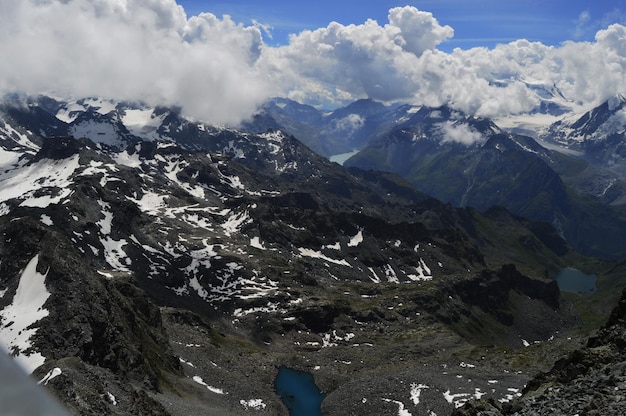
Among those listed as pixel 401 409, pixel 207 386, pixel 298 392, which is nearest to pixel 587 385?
pixel 401 409

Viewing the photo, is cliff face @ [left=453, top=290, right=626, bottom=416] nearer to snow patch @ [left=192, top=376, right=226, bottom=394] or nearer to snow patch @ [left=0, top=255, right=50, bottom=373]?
snow patch @ [left=0, top=255, right=50, bottom=373]

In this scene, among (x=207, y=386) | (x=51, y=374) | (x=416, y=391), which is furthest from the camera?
(x=416, y=391)

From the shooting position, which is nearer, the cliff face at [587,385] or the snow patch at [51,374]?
the cliff face at [587,385]

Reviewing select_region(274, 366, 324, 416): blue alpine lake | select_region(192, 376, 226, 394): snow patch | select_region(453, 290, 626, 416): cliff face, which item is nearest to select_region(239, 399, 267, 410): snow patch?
select_region(192, 376, 226, 394): snow patch

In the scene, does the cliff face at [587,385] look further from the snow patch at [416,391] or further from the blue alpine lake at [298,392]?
the blue alpine lake at [298,392]

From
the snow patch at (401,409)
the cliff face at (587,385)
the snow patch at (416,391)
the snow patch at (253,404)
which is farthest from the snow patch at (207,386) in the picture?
the cliff face at (587,385)

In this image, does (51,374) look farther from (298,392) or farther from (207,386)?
(298,392)
